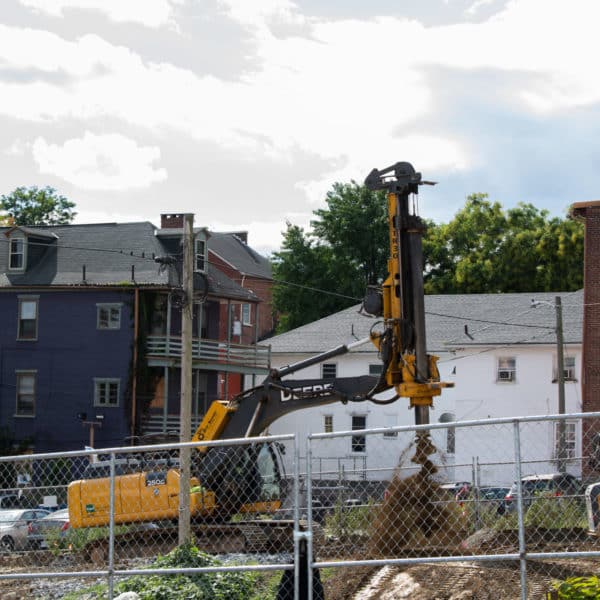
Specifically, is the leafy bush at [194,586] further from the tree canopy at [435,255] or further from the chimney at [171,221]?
the tree canopy at [435,255]

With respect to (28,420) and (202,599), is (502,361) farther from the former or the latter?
(202,599)

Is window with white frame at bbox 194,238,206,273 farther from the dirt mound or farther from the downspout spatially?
the dirt mound

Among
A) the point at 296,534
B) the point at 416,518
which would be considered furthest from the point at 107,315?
the point at 296,534

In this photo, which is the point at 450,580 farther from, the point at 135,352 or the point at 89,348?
the point at 89,348

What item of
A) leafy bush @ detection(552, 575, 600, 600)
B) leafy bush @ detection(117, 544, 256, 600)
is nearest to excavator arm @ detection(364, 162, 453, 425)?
leafy bush @ detection(117, 544, 256, 600)

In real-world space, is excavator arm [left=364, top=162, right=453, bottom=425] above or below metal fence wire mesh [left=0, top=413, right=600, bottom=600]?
above

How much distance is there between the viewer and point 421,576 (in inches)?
411

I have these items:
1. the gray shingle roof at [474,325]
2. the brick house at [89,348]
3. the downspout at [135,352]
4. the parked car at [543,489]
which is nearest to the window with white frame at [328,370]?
the gray shingle roof at [474,325]

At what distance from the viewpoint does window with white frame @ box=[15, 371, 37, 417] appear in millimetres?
44594

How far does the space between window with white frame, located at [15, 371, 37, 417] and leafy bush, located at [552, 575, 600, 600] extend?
1522 inches

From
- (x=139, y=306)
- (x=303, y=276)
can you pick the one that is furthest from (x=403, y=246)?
(x=303, y=276)

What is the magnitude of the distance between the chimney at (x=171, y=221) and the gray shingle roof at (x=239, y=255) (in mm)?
11228

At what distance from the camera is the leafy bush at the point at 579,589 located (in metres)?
8.20

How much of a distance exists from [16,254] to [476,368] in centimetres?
2145
